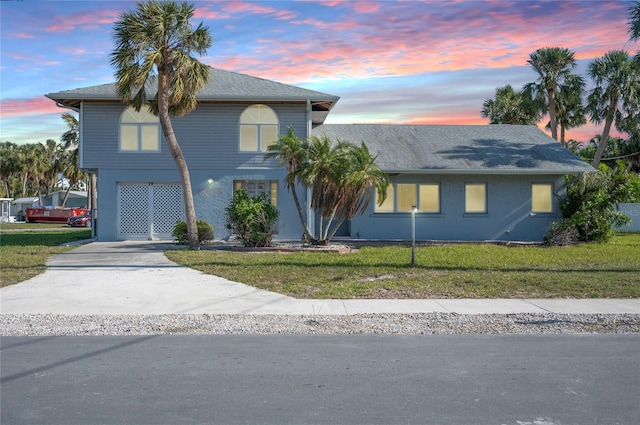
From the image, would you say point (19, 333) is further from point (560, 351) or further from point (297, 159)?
point (297, 159)

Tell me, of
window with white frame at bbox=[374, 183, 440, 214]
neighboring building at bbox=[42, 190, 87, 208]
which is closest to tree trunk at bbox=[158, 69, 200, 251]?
window with white frame at bbox=[374, 183, 440, 214]

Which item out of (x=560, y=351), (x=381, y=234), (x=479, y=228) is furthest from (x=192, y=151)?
(x=560, y=351)

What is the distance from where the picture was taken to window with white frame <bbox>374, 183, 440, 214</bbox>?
2541 centimetres

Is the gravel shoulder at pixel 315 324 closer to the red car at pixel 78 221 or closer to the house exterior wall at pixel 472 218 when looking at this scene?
the house exterior wall at pixel 472 218

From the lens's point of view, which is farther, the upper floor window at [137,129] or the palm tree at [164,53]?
the upper floor window at [137,129]

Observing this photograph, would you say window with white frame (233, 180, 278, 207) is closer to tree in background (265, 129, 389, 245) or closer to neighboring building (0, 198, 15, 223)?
tree in background (265, 129, 389, 245)

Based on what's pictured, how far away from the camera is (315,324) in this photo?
9633 mm

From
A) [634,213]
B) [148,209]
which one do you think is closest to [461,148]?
[148,209]

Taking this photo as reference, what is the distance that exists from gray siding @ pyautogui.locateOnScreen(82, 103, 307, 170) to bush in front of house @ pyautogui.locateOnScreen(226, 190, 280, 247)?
152 inches

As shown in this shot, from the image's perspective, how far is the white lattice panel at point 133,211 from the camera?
80.5 ft

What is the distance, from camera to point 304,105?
2436cm

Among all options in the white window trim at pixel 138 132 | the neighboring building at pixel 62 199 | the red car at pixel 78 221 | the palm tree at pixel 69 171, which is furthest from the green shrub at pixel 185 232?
the neighboring building at pixel 62 199

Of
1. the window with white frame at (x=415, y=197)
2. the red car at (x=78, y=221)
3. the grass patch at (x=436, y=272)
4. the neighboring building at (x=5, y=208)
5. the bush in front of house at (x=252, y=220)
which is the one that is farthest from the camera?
the neighboring building at (x=5, y=208)

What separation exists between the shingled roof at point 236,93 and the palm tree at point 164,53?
8.43 feet
